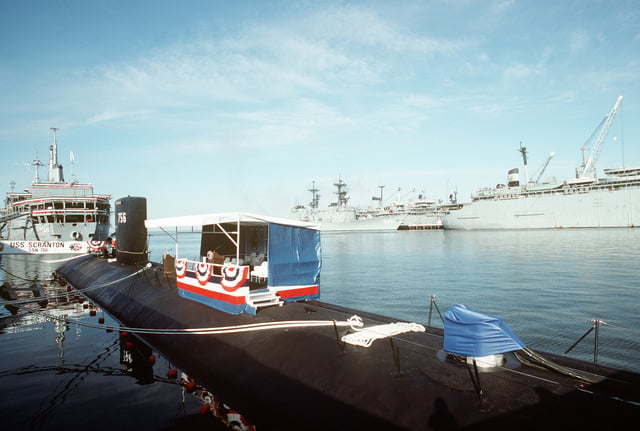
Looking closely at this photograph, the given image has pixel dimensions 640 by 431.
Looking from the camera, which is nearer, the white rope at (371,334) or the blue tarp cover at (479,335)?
the blue tarp cover at (479,335)

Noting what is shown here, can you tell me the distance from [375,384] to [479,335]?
2.19m

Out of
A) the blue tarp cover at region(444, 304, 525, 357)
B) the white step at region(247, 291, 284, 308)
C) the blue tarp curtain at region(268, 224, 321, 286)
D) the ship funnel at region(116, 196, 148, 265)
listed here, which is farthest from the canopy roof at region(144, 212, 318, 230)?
the blue tarp cover at region(444, 304, 525, 357)

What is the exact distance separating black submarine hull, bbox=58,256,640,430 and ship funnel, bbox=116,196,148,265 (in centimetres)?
1346

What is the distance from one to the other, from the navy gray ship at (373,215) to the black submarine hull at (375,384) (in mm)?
143287

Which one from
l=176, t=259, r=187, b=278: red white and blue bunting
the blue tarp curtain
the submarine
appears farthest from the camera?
l=176, t=259, r=187, b=278: red white and blue bunting

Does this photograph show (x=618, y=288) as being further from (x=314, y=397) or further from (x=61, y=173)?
(x=61, y=173)

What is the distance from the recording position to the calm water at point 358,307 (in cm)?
1054

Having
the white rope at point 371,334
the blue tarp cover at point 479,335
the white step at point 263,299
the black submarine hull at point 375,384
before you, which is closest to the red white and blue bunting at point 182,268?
the black submarine hull at point 375,384

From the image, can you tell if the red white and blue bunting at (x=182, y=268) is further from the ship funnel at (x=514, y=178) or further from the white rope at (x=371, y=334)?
the ship funnel at (x=514, y=178)

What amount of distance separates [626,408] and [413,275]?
30.4 m

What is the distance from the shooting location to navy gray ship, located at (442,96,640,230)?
9281 centimetres

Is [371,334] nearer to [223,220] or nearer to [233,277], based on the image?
[233,277]

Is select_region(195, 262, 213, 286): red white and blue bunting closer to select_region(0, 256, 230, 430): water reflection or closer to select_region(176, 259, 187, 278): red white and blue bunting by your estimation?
select_region(176, 259, 187, 278): red white and blue bunting

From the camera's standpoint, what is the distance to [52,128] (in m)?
63.8
